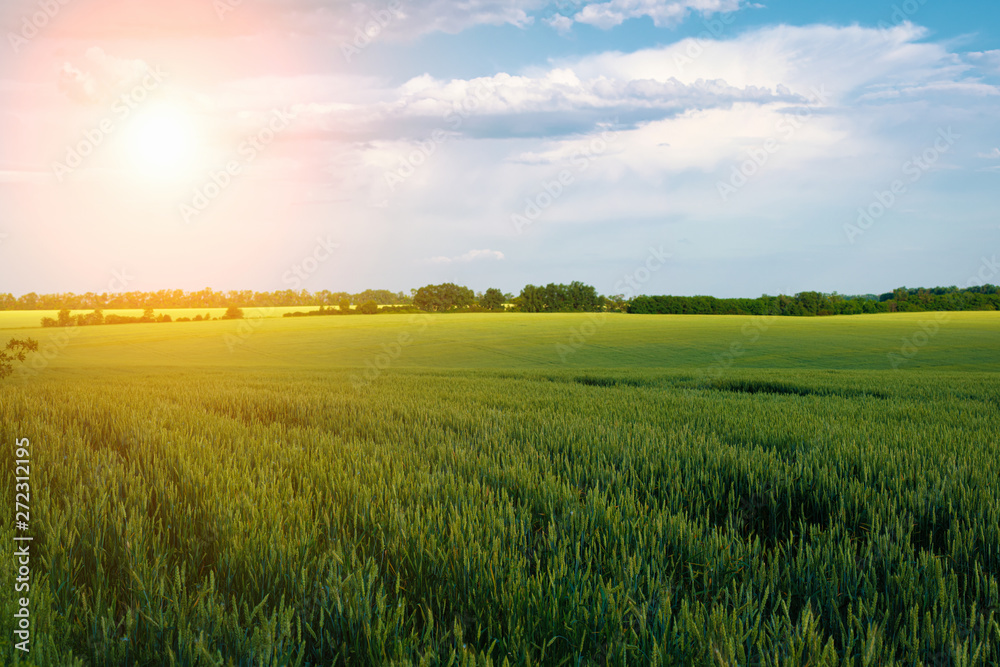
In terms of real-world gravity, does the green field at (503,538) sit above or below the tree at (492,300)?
below

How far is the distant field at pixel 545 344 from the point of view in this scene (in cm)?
3161

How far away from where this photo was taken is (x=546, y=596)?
2.36 m

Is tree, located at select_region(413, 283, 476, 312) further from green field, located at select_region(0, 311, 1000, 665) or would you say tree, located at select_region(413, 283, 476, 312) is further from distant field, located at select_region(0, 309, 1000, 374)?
green field, located at select_region(0, 311, 1000, 665)

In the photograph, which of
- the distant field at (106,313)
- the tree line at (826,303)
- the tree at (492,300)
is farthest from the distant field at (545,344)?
the tree at (492,300)

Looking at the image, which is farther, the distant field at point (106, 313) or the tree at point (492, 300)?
the tree at point (492, 300)

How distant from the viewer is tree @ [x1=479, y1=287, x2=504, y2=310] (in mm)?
79562

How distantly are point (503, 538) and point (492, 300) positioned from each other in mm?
77644

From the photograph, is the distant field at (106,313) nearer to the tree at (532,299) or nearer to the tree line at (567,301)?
the tree line at (567,301)

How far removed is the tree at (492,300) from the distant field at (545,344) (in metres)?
24.9

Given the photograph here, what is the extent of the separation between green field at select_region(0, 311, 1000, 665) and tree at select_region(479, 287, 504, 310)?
2811 inches

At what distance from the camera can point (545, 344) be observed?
133 ft

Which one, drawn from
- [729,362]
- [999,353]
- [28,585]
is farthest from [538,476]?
[999,353]

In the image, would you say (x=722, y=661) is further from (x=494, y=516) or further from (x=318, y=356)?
(x=318, y=356)

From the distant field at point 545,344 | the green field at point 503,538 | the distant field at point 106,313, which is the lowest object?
the distant field at point 545,344
